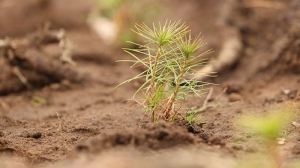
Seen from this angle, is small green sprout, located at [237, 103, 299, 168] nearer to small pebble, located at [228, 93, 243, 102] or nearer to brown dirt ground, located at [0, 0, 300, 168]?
brown dirt ground, located at [0, 0, 300, 168]

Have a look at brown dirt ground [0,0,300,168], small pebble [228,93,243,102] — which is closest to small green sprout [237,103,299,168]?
brown dirt ground [0,0,300,168]

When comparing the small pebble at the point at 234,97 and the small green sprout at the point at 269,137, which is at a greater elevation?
the small pebble at the point at 234,97

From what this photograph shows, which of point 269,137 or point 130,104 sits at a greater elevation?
point 130,104

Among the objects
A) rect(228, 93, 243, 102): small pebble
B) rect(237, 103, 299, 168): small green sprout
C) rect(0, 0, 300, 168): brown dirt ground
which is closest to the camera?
rect(237, 103, 299, 168): small green sprout

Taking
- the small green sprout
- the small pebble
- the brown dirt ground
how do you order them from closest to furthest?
the small green sprout, the brown dirt ground, the small pebble

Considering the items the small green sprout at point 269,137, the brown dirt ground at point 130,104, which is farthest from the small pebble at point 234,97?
the small green sprout at point 269,137

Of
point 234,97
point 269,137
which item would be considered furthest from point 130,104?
point 269,137

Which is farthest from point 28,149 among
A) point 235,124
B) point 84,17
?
point 84,17

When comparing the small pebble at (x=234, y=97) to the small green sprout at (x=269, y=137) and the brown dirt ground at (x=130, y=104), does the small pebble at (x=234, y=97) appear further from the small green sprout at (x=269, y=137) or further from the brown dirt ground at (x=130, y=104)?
the small green sprout at (x=269, y=137)

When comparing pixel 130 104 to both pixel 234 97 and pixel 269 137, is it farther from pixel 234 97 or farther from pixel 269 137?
pixel 269 137

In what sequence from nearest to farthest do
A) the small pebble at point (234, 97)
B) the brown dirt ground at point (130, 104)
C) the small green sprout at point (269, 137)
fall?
the small green sprout at point (269, 137) → the brown dirt ground at point (130, 104) → the small pebble at point (234, 97)
